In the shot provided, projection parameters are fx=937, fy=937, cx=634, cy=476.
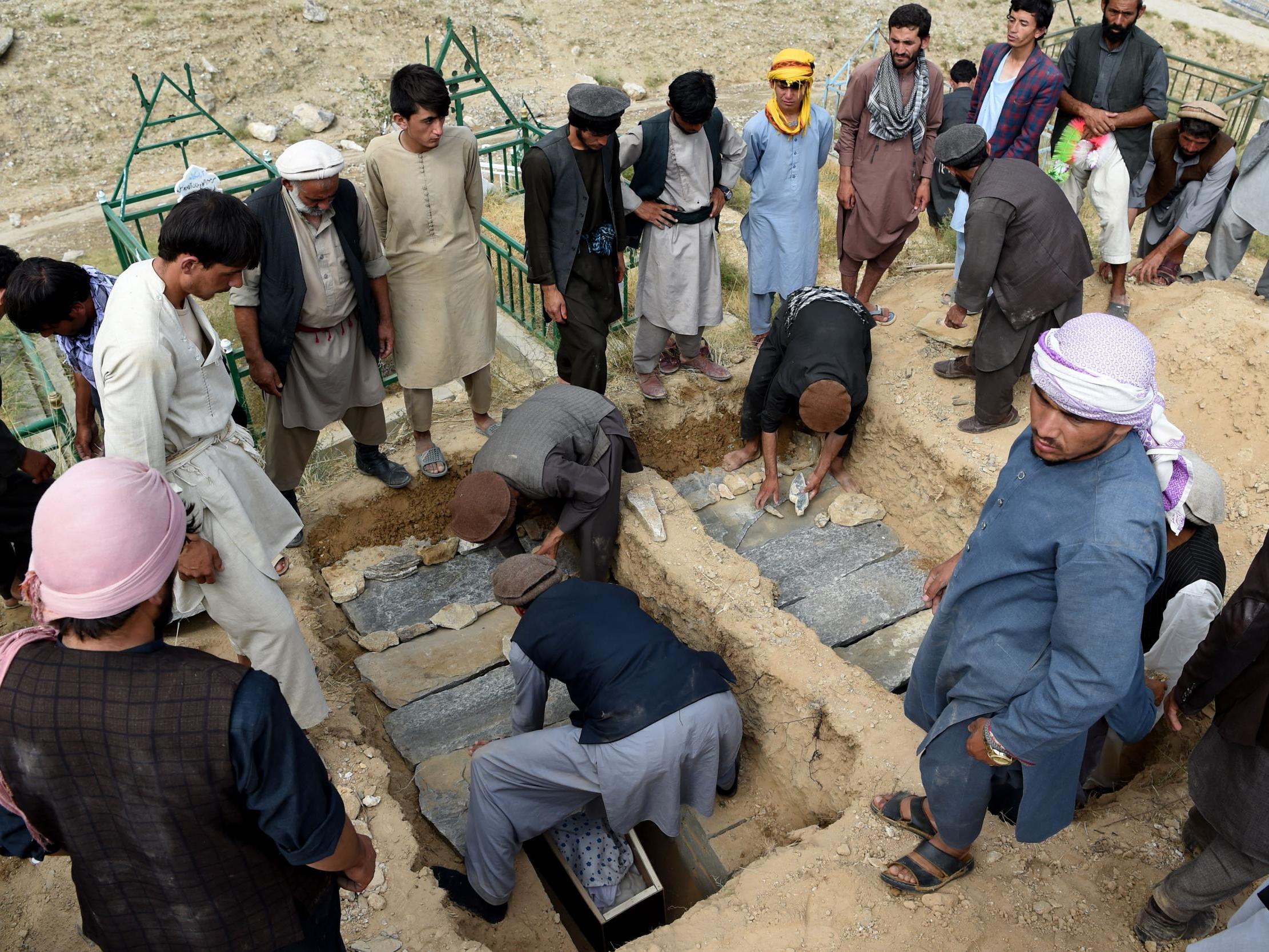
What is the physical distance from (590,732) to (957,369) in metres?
3.00

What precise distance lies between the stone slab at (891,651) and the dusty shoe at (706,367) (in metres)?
1.70

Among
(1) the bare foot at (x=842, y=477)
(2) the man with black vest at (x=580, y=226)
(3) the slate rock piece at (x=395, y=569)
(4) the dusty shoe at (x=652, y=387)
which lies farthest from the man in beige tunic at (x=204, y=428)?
(1) the bare foot at (x=842, y=477)

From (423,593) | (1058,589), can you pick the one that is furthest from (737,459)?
(1058,589)

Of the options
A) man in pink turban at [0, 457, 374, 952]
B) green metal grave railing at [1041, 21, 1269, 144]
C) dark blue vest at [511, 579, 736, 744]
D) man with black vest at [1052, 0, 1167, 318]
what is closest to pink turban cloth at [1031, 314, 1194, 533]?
dark blue vest at [511, 579, 736, 744]

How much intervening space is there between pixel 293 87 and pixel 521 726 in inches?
596

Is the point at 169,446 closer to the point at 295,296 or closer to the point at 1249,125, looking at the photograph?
the point at 295,296

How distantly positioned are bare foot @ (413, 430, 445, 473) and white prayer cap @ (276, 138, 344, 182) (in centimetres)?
148

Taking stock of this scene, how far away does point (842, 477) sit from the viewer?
16.1 ft

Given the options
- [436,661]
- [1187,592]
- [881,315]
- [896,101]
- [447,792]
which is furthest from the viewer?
[881,315]

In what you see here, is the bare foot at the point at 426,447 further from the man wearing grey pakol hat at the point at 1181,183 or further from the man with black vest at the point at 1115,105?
the man wearing grey pakol hat at the point at 1181,183

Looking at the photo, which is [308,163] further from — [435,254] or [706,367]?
[706,367]

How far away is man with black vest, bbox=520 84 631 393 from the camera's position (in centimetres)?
415

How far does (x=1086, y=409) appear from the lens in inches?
76.7

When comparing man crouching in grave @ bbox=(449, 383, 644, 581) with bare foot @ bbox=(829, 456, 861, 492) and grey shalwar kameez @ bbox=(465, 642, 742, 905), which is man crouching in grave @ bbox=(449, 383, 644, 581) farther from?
bare foot @ bbox=(829, 456, 861, 492)
